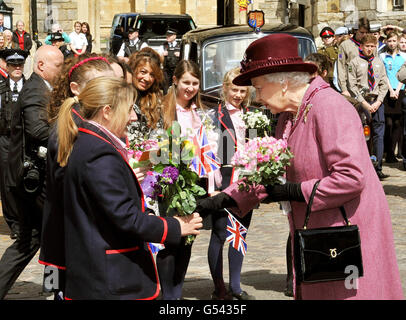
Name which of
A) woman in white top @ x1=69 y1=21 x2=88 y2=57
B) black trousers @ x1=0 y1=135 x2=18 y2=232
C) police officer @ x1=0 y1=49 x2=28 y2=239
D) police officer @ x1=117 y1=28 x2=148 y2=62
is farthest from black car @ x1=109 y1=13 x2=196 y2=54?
black trousers @ x1=0 y1=135 x2=18 y2=232

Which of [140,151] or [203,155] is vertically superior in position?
[140,151]

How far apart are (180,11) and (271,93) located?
29.2m

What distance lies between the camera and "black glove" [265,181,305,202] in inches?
157

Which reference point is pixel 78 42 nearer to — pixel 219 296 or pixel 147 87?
pixel 147 87

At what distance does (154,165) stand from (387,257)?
1.38m

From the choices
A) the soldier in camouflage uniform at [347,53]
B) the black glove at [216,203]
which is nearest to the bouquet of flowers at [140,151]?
the black glove at [216,203]

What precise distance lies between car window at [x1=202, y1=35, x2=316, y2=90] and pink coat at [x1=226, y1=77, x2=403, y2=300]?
24.8ft

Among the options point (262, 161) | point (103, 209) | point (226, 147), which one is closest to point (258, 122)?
point (226, 147)

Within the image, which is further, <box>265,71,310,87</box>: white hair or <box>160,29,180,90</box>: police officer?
<box>160,29,180,90</box>: police officer

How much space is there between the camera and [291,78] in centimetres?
417

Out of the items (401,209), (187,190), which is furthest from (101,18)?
(187,190)

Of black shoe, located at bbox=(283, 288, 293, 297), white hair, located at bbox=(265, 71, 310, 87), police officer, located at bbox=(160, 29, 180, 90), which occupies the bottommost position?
black shoe, located at bbox=(283, 288, 293, 297)

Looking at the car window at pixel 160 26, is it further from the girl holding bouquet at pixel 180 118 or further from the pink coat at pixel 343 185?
the pink coat at pixel 343 185

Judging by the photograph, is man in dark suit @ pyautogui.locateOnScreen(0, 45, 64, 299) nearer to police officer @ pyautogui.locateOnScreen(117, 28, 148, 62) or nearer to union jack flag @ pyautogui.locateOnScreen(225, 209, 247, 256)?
union jack flag @ pyautogui.locateOnScreen(225, 209, 247, 256)
